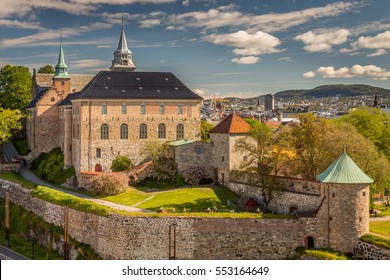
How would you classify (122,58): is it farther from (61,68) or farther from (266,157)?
(266,157)

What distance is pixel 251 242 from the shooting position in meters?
29.7

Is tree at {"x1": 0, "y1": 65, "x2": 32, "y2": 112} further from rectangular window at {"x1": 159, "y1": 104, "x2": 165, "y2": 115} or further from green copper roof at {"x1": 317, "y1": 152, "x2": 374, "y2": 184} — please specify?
green copper roof at {"x1": 317, "y1": 152, "x2": 374, "y2": 184}

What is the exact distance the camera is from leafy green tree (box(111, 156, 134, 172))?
4278 centimetres

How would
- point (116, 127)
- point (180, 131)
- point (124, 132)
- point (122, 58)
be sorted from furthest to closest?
point (122, 58) < point (180, 131) < point (124, 132) < point (116, 127)

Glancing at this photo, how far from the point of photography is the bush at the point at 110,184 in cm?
3728

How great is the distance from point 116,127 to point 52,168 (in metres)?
7.39

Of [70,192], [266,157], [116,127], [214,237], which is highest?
[116,127]

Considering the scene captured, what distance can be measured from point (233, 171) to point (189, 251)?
30.9ft

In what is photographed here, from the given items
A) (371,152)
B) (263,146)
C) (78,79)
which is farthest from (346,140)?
(78,79)

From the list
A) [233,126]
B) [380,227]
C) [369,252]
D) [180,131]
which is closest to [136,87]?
[180,131]

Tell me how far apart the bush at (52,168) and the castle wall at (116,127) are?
4.86 feet

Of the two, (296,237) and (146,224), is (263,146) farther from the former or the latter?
(146,224)

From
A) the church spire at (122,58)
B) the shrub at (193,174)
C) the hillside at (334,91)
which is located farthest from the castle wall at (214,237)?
the church spire at (122,58)

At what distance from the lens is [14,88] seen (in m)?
61.5
